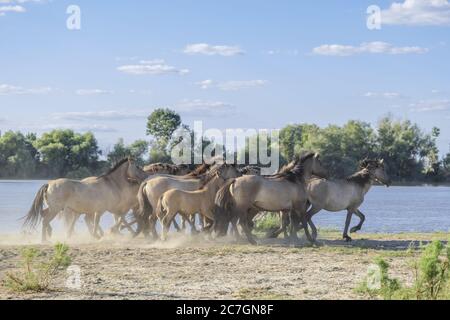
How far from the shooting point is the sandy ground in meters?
9.12

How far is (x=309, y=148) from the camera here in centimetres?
6594

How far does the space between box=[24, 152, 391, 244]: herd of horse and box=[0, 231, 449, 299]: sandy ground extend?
517 millimetres

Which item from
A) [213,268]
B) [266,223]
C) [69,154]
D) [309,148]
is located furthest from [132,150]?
[213,268]

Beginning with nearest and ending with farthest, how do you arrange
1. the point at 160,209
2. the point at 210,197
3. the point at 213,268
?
the point at 213,268
the point at 210,197
the point at 160,209

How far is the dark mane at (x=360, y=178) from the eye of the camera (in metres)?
17.1

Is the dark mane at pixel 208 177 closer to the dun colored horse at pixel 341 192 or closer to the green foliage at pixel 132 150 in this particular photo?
the dun colored horse at pixel 341 192

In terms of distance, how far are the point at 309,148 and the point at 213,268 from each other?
55139 mm

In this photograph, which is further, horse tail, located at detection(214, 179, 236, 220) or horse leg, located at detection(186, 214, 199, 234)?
horse leg, located at detection(186, 214, 199, 234)

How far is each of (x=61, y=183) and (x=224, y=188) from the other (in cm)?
349

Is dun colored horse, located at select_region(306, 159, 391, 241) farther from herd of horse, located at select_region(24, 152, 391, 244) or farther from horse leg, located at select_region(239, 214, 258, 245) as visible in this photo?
horse leg, located at select_region(239, 214, 258, 245)

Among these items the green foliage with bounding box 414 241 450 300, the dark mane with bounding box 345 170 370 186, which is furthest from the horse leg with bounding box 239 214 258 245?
the green foliage with bounding box 414 241 450 300

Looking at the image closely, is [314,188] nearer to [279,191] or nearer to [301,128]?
[279,191]

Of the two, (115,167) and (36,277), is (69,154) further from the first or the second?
(36,277)

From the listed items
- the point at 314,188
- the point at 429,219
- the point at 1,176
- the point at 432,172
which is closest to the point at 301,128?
the point at 432,172
